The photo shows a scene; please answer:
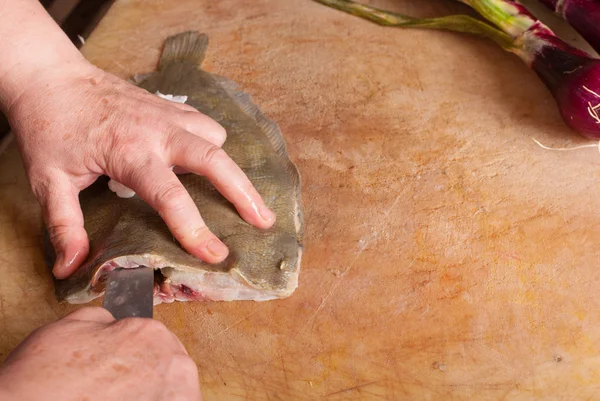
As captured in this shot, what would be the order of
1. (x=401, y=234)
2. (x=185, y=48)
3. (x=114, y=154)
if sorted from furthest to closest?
(x=185, y=48) < (x=401, y=234) < (x=114, y=154)

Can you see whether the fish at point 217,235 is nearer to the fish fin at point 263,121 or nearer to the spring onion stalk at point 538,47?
the fish fin at point 263,121

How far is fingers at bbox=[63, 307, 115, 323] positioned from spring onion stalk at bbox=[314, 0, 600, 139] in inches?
59.5

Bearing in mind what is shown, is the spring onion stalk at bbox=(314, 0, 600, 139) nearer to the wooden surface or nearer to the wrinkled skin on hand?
the wooden surface

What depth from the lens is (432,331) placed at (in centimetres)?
175

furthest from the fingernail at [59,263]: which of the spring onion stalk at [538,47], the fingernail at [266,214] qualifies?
the spring onion stalk at [538,47]

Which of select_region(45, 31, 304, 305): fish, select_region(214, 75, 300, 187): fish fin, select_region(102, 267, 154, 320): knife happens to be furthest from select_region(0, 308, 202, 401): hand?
select_region(214, 75, 300, 187): fish fin

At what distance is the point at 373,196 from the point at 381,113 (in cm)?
35

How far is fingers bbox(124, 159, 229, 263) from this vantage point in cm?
162

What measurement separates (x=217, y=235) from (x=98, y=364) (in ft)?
1.74

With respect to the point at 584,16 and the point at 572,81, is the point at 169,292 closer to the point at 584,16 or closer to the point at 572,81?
the point at 572,81

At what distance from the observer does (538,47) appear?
2.20 meters

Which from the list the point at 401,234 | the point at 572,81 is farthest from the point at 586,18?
the point at 401,234

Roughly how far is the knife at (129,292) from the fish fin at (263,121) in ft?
1.88

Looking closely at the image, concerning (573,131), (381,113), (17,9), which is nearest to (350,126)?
(381,113)
